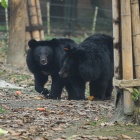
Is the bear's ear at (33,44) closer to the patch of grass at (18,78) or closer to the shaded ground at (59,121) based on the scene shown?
the shaded ground at (59,121)

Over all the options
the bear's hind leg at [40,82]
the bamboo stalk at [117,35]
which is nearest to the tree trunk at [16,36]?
the bear's hind leg at [40,82]

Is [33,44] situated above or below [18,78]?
above

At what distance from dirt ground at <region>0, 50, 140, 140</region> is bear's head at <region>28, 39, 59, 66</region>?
113 centimetres

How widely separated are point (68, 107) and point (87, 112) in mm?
582

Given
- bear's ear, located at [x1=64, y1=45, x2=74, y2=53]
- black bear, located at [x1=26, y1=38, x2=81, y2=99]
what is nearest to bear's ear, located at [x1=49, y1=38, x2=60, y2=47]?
black bear, located at [x1=26, y1=38, x2=81, y2=99]

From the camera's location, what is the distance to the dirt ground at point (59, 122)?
5777 millimetres

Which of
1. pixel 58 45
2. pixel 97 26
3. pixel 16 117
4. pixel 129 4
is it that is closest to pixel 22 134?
pixel 16 117

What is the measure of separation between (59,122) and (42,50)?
409 cm

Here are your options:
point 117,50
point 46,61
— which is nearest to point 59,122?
point 117,50

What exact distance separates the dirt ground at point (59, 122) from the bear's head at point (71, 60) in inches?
25.9

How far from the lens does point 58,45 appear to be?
417 inches

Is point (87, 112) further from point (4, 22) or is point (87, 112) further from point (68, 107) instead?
point (4, 22)

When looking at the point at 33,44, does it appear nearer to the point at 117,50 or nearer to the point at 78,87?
the point at 78,87

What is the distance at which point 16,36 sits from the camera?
14.5 m
